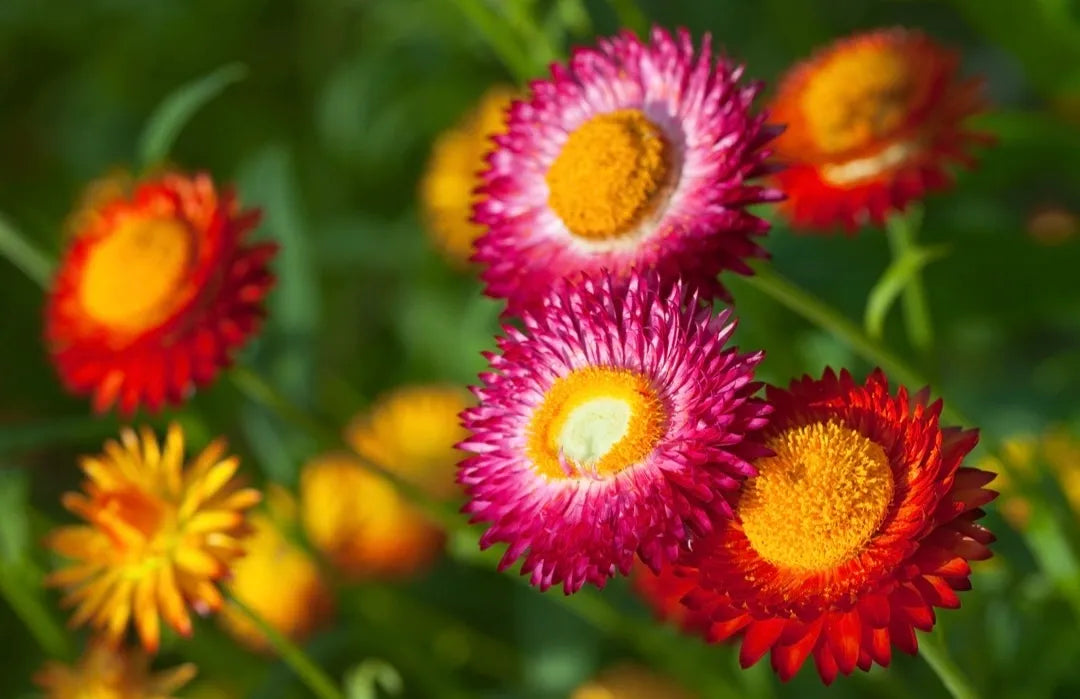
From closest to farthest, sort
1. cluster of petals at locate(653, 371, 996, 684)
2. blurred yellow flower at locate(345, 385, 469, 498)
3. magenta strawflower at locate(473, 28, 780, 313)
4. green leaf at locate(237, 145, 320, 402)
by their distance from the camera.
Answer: cluster of petals at locate(653, 371, 996, 684) < magenta strawflower at locate(473, 28, 780, 313) < green leaf at locate(237, 145, 320, 402) < blurred yellow flower at locate(345, 385, 469, 498)

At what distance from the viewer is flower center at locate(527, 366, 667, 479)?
73 cm

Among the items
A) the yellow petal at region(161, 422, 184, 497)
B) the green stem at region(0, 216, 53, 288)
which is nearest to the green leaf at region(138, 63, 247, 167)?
the green stem at region(0, 216, 53, 288)

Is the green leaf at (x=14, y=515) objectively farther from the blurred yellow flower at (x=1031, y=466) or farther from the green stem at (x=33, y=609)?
the blurred yellow flower at (x=1031, y=466)

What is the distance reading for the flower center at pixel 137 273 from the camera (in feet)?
3.79

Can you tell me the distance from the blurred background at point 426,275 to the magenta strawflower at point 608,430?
0.83 ft

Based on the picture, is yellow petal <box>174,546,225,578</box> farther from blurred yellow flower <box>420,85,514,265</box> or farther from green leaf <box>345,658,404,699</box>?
blurred yellow flower <box>420,85,514,265</box>

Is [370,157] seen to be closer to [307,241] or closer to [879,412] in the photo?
[307,241]

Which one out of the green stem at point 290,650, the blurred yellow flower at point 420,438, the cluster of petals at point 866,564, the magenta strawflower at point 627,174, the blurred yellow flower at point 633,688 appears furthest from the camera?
the blurred yellow flower at point 420,438

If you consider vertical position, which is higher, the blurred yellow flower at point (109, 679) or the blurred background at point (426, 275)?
the blurred background at point (426, 275)

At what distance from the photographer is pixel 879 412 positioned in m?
0.70

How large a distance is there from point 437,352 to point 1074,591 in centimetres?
111

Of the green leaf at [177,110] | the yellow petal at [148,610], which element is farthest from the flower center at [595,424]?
the green leaf at [177,110]

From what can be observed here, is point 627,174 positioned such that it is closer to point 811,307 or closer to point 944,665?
point 811,307

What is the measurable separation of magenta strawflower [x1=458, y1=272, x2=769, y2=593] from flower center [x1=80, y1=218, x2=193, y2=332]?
46cm
